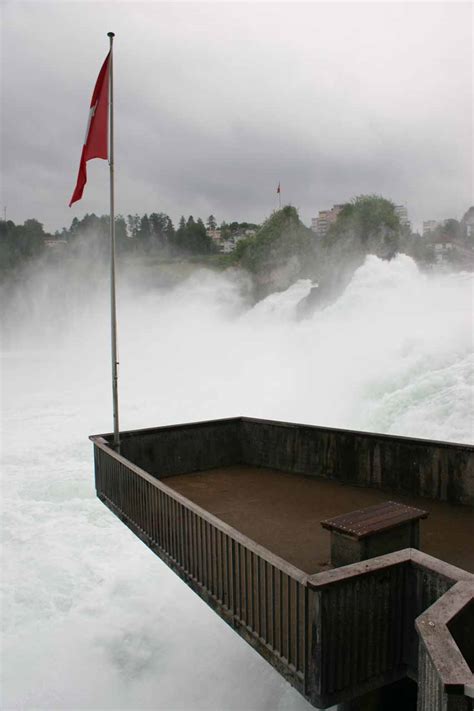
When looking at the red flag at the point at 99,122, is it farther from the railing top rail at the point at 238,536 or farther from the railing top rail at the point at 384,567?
the railing top rail at the point at 384,567

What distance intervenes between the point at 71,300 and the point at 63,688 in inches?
3557

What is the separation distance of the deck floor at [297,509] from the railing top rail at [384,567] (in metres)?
1.84

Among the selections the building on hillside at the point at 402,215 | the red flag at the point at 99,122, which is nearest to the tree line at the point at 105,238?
the building on hillside at the point at 402,215

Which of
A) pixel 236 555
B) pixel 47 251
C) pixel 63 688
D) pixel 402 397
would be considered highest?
pixel 47 251

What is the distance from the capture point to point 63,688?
13023 millimetres

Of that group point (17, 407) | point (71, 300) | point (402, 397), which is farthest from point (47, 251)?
point (402, 397)

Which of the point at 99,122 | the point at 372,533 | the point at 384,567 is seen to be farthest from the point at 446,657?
the point at 99,122

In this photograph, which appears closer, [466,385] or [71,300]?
[466,385]

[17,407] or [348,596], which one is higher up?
[348,596]

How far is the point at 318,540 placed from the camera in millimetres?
7273

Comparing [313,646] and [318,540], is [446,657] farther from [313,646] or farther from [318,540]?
[318,540]

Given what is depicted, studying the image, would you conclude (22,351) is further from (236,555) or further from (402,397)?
(236,555)

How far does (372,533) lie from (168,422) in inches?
1357

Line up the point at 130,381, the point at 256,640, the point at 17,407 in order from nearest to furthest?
the point at 256,640 < the point at 17,407 < the point at 130,381
